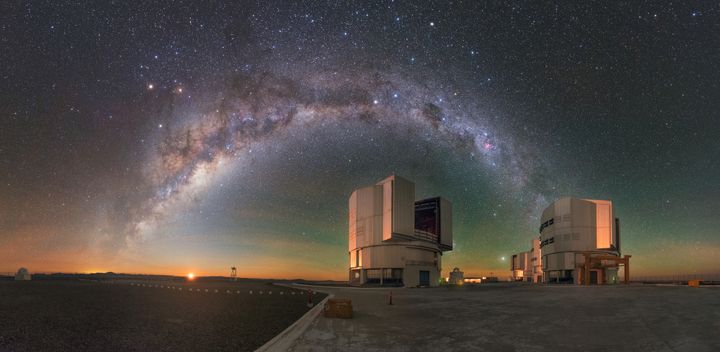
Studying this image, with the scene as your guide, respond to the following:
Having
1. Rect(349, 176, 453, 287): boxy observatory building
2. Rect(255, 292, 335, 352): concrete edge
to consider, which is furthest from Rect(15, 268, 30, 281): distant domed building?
Rect(255, 292, 335, 352): concrete edge

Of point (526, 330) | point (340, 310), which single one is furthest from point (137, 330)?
point (526, 330)

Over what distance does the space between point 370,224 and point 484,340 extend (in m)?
52.4

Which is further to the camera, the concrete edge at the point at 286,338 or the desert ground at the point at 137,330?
the desert ground at the point at 137,330

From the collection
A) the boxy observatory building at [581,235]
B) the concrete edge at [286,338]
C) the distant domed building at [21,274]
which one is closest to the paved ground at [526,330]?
the concrete edge at [286,338]

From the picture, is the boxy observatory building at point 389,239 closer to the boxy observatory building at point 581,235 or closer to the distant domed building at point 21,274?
the boxy observatory building at point 581,235

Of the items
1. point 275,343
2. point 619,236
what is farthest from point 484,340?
point 619,236

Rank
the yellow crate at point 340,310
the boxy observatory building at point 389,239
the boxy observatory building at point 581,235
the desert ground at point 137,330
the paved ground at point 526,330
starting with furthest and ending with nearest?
the boxy observatory building at point 581,235 < the boxy observatory building at point 389,239 < the yellow crate at point 340,310 < the desert ground at point 137,330 < the paved ground at point 526,330

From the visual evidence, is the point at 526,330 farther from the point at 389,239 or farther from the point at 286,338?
the point at 389,239

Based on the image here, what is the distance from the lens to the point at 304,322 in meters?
19.0

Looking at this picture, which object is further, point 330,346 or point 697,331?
point 697,331

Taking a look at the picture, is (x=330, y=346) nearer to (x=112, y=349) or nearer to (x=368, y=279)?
(x=112, y=349)

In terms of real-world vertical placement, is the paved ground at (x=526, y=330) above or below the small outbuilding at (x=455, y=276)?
above

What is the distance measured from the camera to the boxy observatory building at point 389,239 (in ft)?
209

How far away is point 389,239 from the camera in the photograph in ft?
208
